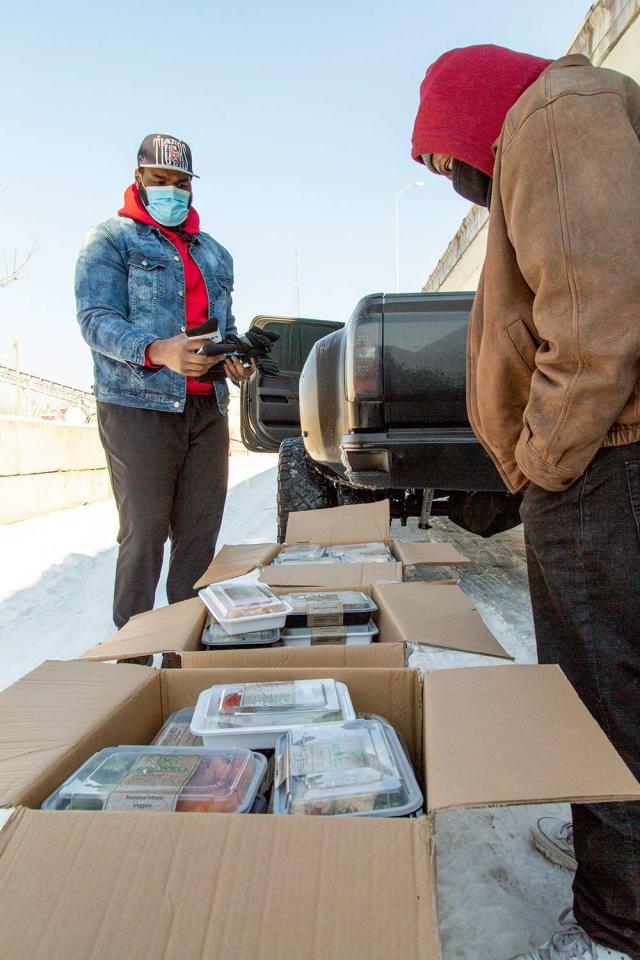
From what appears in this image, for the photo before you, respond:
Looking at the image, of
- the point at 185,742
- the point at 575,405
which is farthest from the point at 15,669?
the point at 575,405

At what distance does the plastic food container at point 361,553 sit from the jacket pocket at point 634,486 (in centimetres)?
129

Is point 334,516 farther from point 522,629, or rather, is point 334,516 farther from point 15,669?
point 15,669

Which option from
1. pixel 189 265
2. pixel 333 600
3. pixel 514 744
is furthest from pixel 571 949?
pixel 189 265

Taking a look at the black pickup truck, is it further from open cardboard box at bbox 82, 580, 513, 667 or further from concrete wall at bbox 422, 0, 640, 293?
concrete wall at bbox 422, 0, 640, 293

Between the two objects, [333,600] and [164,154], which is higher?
[164,154]

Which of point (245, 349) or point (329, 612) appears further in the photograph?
point (245, 349)

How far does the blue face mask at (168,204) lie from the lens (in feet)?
8.13

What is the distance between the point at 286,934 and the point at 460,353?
2.37m

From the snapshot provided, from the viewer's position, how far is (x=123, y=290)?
8.05ft

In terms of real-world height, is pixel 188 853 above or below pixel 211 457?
below

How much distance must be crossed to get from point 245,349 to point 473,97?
1.39 metres

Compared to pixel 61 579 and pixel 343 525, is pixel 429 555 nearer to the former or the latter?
pixel 343 525

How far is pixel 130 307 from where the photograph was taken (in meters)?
2.45

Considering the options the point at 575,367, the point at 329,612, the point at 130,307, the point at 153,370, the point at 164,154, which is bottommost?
the point at 329,612
